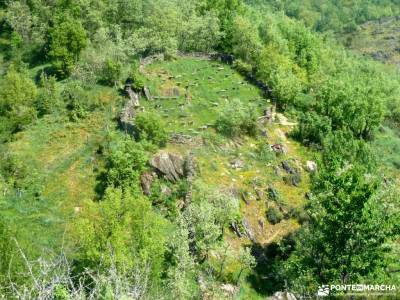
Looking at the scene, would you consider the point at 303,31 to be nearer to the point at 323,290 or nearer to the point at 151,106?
the point at 151,106

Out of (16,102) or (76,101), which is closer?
(16,102)

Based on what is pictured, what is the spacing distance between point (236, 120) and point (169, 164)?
1408cm

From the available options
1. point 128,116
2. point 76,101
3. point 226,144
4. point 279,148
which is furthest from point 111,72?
point 279,148

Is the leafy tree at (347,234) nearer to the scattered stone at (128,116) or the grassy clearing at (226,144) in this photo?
the grassy clearing at (226,144)

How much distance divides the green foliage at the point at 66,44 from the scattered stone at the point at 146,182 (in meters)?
29.5

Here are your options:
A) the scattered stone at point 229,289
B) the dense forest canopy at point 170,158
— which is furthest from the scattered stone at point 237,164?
the scattered stone at point 229,289

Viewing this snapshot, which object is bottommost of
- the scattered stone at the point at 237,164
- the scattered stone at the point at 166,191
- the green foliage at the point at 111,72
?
the scattered stone at the point at 237,164

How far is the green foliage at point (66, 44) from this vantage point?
74062 mm

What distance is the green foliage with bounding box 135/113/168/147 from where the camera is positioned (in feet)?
184

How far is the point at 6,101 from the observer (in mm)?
61594

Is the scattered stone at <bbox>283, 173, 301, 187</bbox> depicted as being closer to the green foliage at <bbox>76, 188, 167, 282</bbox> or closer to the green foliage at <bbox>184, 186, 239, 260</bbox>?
the green foliage at <bbox>184, 186, 239, 260</bbox>

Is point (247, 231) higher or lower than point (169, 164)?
lower

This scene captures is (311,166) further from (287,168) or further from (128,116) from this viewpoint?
(128,116)

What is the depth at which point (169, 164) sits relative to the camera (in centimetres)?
5447
